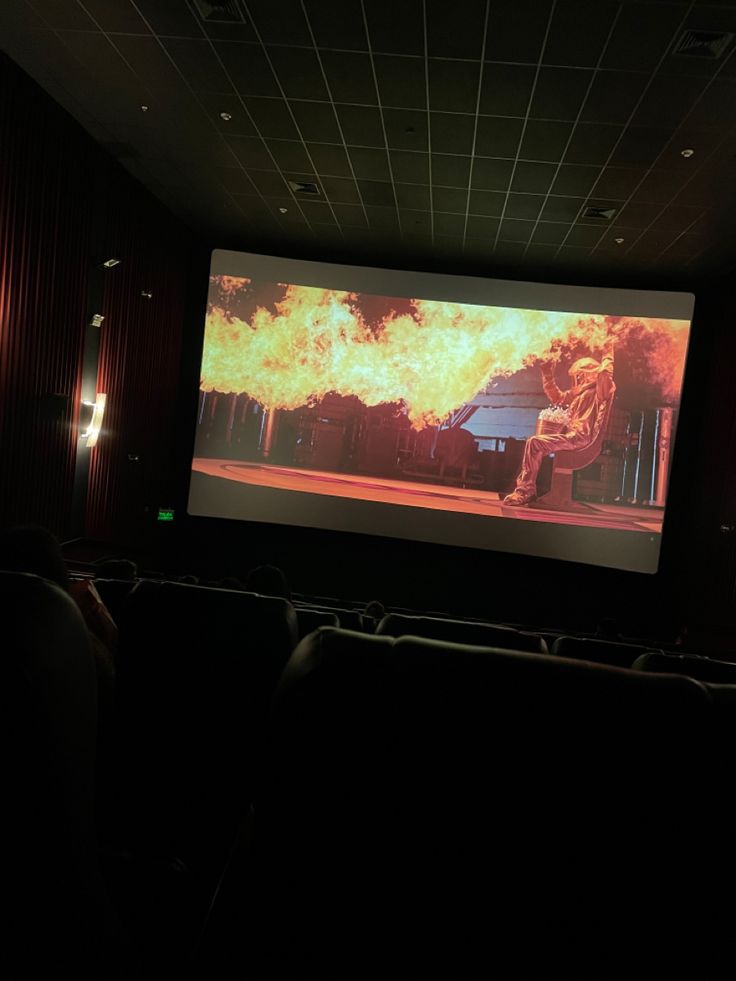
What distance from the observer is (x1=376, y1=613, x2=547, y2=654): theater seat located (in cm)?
184

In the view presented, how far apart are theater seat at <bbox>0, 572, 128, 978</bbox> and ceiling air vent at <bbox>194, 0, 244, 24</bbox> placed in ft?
14.5

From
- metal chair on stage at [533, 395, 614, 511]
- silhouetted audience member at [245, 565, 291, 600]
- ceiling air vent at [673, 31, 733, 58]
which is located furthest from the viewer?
metal chair on stage at [533, 395, 614, 511]

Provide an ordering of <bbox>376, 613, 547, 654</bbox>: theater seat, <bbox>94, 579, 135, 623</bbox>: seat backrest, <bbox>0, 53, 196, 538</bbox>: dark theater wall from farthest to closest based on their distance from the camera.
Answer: <bbox>0, 53, 196, 538</bbox>: dark theater wall < <bbox>94, 579, 135, 623</bbox>: seat backrest < <bbox>376, 613, 547, 654</bbox>: theater seat

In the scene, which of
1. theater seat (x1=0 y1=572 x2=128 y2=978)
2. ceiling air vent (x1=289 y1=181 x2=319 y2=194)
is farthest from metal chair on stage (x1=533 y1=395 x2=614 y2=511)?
theater seat (x1=0 y1=572 x2=128 y2=978)

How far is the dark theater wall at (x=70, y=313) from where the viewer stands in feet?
17.3

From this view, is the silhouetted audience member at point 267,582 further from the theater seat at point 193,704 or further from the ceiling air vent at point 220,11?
the ceiling air vent at point 220,11

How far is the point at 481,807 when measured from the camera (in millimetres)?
754

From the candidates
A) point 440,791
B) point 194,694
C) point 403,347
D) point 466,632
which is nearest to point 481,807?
point 440,791

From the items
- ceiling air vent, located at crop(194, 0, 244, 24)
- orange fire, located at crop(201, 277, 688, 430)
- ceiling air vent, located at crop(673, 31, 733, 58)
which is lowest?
orange fire, located at crop(201, 277, 688, 430)

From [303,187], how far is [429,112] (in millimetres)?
2050

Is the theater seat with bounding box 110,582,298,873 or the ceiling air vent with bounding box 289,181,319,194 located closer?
the theater seat with bounding box 110,582,298,873

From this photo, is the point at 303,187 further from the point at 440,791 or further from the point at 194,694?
the point at 440,791

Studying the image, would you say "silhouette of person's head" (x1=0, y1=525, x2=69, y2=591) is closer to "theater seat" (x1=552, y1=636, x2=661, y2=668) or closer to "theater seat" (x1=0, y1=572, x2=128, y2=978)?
"theater seat" (x1=0, y1=572, x2=128, y2=978)

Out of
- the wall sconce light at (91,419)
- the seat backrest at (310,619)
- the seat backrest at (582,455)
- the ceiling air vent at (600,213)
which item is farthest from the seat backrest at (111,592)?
the seat backrest at (582,455)
